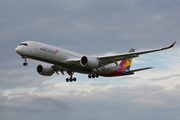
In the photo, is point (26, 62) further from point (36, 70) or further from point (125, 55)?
point (125, 55)

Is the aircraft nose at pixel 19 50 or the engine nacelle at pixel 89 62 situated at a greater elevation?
the aircraft nose at pixel 19 50

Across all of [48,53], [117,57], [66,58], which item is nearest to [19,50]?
[48,53]

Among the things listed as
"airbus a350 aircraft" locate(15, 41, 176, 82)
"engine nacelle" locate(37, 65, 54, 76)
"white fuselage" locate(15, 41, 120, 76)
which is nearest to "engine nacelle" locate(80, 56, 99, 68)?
"airbus a350 aircraft" locate(15, 41, 176, 82)

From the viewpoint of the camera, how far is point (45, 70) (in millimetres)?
43031

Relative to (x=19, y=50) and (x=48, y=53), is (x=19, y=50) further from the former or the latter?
(x=48, y=53)

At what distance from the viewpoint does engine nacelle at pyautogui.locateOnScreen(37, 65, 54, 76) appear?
43059 mm

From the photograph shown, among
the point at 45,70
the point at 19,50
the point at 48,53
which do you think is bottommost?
the point at 45,70

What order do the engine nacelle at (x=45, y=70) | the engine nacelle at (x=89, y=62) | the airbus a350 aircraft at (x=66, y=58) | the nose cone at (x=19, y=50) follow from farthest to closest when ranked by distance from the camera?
the engine nacelle at (x=45, y=70)
the engine nacelle at (x=89, y=62)
the airbus a350 aircraft at (x=66, y=58)
the nose cone at (x=19, y=50)

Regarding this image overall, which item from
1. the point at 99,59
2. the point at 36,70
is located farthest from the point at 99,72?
the point at 36,70

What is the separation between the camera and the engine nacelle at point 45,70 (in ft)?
141

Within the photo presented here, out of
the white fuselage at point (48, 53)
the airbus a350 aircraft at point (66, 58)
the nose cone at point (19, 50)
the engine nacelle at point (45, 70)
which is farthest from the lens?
the engine nacelle at point (45, 70)

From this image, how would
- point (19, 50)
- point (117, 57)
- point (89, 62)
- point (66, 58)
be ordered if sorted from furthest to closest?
Result: point (117, 57) < point (66, 58) < point (89, 62) < point (19, 50)

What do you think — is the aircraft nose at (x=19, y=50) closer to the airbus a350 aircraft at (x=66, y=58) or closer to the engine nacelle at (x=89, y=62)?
the airbus a350 aircraft at (x=66, y=58)

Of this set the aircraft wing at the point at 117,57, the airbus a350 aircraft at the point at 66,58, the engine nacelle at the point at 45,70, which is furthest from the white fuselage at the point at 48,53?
the engine nacelle at the point at 45,70
